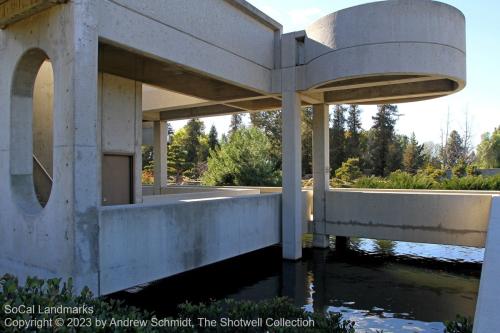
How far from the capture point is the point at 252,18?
13297mm

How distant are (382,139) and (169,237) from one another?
47.4 meters

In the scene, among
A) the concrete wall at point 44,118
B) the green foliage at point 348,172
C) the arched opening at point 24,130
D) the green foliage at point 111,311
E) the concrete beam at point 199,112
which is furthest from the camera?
the green foliage at point 348,172

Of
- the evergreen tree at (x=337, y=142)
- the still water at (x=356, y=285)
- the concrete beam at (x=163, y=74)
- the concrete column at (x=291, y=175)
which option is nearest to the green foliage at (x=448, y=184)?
the still water at (x=356, y=285)

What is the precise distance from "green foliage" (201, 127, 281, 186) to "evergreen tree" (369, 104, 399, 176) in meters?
24.8

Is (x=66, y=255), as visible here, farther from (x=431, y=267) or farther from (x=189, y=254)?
(x=431, y=267)

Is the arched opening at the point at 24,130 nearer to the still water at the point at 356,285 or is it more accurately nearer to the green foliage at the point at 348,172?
the still water at the point at 356,285

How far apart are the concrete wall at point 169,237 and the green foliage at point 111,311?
314 centimetres

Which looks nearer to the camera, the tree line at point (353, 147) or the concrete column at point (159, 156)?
the concrete column at point (159, 156)

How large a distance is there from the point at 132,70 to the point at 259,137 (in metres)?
19.3

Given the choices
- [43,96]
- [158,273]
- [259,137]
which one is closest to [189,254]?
[158,273]

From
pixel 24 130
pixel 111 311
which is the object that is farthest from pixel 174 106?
pixel 111 311

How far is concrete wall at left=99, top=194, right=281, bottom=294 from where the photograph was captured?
26.4 feet

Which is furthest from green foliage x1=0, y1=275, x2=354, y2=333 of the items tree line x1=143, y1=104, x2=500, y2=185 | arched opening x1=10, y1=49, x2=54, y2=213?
tree line x1=143, y1=104, x2=500, y2=185

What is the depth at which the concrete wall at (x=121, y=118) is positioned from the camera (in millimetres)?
11781
